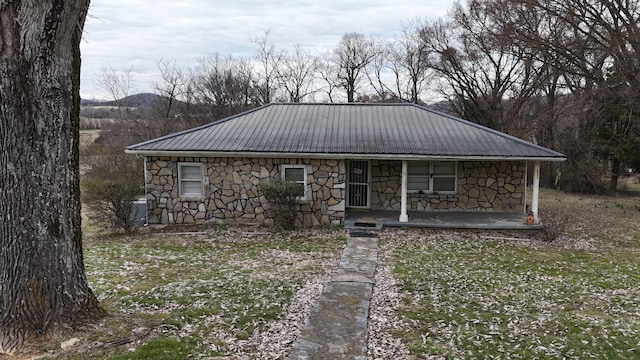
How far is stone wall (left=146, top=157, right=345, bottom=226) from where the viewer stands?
40.3ft

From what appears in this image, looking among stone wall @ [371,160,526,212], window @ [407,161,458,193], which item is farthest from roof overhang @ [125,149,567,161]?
window @ [407,161,458,193]

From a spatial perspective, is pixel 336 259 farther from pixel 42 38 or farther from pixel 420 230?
pixel 42 38

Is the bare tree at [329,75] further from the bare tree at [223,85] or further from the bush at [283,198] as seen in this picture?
the bush at [283,198]

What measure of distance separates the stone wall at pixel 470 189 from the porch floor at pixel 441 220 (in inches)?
11.9

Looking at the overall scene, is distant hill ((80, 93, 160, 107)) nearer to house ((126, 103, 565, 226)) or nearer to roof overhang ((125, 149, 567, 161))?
house ((126, 103, 565, 226))

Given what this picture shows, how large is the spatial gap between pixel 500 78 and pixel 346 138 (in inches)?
770

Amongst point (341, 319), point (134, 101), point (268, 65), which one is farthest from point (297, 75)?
point (341, 319)

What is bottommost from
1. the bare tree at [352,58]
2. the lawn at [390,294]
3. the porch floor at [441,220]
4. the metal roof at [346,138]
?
the lawn at [390,294]

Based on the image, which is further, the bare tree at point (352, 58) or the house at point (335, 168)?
the bare tree at point (352, 58)

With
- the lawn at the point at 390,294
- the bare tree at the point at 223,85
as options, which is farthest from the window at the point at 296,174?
the bare tree at the point at 223,85

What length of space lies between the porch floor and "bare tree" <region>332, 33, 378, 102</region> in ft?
73.6

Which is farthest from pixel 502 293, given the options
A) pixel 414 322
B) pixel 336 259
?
pixel 336 259

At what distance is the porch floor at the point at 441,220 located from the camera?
1177 cm

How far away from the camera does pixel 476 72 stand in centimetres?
2888
